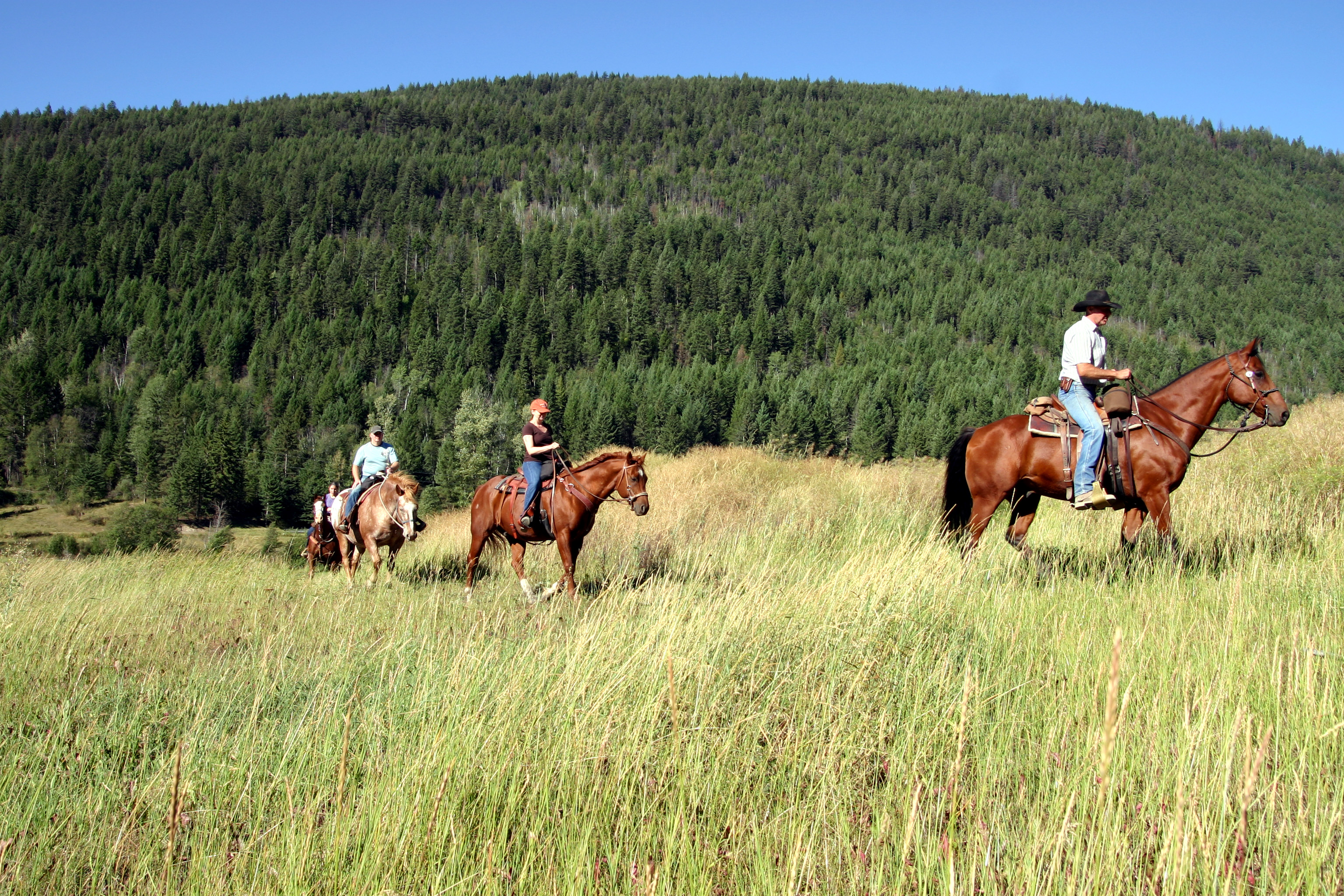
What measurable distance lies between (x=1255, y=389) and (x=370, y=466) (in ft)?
37.4

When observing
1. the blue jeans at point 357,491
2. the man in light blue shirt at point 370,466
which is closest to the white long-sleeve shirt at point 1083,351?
the man in light blue shirt at point 370,466

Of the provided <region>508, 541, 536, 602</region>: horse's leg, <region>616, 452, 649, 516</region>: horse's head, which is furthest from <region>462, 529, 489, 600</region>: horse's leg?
<region>616, 452, 649, 516</region>: horse's head

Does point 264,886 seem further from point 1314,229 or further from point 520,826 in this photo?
point 1314,229

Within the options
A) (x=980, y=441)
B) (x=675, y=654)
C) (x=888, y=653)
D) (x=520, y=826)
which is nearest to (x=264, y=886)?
(x=520, y=826)

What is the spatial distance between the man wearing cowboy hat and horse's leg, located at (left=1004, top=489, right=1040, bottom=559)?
70 cm

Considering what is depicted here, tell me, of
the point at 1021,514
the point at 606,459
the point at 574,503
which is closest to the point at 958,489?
the point at 1021,514

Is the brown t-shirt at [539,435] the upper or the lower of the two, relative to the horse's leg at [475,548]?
upper

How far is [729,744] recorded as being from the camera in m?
3.17

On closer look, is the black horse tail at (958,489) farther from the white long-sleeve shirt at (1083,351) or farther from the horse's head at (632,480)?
the horse's head at (632,480)

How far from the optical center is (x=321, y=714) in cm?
376

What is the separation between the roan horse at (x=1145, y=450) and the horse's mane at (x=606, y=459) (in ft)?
11.7

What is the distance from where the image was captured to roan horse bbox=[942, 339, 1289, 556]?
7578 millimetres

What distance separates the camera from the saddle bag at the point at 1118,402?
7.78 metres

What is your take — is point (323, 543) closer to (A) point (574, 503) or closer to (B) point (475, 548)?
(B) point (475, 548)
